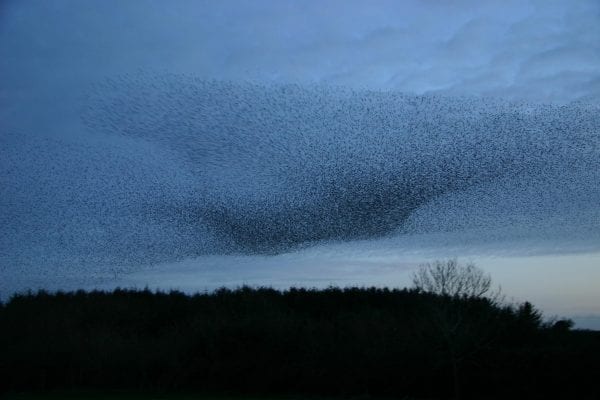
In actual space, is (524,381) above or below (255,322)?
below

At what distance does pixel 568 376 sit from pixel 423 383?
20.6 feet

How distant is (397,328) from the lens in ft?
108

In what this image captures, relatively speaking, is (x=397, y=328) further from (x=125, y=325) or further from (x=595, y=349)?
(x=125, y=325)

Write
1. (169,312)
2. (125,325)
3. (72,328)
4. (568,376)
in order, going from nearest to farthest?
(568,376) < (72,328) < (125,325) < (169,312)

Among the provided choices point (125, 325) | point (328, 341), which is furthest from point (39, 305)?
point (328, 341)

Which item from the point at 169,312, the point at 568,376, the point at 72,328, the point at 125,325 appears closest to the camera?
the point at 568,376

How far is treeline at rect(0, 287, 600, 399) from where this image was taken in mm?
29016

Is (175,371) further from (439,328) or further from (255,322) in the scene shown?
(439,328)

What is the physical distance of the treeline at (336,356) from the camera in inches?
1142

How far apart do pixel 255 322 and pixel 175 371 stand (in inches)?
188

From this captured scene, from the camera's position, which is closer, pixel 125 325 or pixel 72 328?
pixel 72 328

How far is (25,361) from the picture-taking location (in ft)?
106

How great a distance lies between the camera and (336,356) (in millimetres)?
31297

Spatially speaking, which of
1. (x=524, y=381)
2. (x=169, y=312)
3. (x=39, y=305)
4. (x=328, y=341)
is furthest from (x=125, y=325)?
(x=524, y=381)
